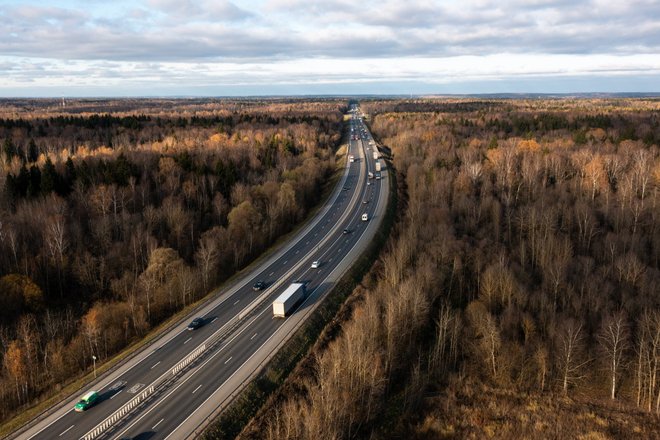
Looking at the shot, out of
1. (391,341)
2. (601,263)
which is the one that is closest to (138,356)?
(391,341)

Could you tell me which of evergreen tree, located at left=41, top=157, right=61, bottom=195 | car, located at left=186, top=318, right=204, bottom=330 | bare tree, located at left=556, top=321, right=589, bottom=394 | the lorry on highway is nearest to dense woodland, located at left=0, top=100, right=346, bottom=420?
evergreen tree, located at left=41, top=157, right=61, bottom=195

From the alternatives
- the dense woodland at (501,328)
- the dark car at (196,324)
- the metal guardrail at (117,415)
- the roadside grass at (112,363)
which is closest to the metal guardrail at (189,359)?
the metal guardrail at (117,415)

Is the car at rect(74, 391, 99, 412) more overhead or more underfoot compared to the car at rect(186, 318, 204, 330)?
Result: more underfoot

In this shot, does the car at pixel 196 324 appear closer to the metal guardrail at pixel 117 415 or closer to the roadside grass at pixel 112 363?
the roadside grass at pixel 112 363

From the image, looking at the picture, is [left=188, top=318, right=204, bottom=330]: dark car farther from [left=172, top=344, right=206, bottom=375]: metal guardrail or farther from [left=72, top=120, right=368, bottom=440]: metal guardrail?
[left=172, top=344, right=206, bottom=375]: metal guardrail

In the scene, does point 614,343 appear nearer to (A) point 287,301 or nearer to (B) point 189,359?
(A) point 287,301

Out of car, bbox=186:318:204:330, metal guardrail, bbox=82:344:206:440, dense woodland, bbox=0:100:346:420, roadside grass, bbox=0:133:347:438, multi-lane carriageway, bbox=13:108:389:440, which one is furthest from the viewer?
car, bbox=186:318:204:330

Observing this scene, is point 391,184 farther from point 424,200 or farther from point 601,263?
point 601,263

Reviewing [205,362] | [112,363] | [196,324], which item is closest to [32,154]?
[196,324]
